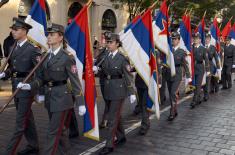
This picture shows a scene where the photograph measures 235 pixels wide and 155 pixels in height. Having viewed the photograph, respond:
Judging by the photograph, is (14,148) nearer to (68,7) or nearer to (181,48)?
(181,48)

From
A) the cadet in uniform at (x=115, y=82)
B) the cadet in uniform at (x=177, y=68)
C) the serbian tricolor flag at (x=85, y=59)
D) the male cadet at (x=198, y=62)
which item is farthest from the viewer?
the male cadet at (x=198, y=62)

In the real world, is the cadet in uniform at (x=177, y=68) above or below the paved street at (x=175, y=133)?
above

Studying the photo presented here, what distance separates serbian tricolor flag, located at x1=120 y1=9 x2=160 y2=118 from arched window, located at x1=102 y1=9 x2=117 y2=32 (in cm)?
1862

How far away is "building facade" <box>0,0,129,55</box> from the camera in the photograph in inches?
715

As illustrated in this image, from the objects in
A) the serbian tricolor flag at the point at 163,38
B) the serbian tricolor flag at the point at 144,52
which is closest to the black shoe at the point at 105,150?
the serbian tricolor flag at the point at 144,52

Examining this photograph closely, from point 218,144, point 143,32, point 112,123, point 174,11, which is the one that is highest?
point 174,11

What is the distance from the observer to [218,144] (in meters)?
6.56

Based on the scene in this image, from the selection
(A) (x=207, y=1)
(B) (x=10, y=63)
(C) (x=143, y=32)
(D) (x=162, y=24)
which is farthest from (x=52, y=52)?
(A) (x=207, y=1)

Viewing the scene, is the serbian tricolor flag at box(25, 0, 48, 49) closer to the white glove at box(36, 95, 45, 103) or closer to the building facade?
the white glove at box(36, 95, 45, 103)

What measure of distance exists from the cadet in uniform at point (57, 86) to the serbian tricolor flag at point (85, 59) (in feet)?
2.18

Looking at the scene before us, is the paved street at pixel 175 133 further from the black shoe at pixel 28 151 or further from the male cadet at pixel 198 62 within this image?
the male cadet at pixel 198 62

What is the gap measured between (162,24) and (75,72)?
3928 millimetres

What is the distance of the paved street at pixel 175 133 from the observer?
20.4ft

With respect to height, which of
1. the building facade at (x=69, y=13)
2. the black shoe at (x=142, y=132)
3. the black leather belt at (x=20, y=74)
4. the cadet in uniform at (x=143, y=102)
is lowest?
the black shoe at (x=142, y=132)
